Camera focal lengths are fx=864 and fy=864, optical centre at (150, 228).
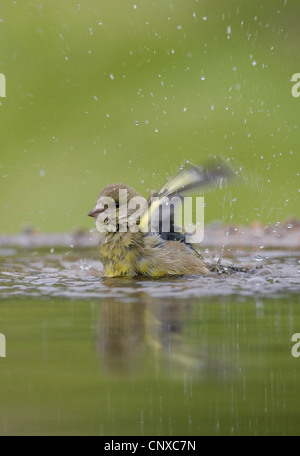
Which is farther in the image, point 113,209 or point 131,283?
point 113,209

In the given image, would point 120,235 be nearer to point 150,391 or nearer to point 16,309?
point 16,309

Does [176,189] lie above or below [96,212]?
above

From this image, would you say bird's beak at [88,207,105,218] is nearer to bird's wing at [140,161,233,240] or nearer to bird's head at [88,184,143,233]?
bird's head at [88,184,143,233]

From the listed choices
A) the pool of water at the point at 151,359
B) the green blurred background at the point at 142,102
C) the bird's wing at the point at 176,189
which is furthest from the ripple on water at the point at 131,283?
the green blurred background at the point at 142,102

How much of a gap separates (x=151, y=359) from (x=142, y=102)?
734 centimetres

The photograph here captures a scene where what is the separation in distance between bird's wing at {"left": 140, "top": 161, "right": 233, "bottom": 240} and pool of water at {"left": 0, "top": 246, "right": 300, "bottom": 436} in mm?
795

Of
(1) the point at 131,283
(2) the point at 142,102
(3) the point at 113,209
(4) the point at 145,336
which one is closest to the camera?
(4) the point at 145,336

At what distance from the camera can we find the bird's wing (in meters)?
5.60

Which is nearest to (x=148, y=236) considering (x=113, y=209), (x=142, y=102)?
(x=113, y=209)

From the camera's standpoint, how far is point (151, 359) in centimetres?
289

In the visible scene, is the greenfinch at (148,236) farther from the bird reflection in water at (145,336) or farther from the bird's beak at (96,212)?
the bird reflection in water at (145,336)

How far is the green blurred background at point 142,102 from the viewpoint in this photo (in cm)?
927

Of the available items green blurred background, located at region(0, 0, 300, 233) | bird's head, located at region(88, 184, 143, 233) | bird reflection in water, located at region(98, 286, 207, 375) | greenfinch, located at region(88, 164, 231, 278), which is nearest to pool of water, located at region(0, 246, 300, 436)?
bird reflection in water, located at region(98, 286, 207, 375)

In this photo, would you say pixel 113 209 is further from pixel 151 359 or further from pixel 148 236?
pixel 151 359
